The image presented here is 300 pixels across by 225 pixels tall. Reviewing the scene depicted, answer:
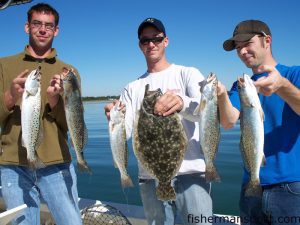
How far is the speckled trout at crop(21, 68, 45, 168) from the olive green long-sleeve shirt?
266 millimetres

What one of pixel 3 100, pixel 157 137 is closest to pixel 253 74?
pixel 157 137

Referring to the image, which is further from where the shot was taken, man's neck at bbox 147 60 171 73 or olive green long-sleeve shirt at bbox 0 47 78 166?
man's neck at bbox 147 60 171 73

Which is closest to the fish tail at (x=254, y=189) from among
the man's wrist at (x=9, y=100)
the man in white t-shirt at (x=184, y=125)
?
the man in white t-shirt at (x=184, y=125)

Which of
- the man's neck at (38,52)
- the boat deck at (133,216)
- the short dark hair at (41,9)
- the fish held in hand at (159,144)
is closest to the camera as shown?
the fish held in hand at (159,144)

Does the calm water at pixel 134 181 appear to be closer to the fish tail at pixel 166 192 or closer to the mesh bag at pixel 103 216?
the mesh bag at pixel 103 216

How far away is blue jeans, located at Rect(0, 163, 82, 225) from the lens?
4.40 meters

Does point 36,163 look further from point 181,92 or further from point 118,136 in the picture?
point 181,92

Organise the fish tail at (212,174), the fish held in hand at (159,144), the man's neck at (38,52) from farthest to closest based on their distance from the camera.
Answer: the man's neck at (38,52)
the fish held in hand at (159,144)
the fish tail at (212,174)

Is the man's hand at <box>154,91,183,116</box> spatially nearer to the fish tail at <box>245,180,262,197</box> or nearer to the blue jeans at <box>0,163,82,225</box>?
the fish tail at <box>245,180,262,197</box>

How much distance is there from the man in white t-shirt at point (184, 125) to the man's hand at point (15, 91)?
105 cm

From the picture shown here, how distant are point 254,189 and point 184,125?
124cm

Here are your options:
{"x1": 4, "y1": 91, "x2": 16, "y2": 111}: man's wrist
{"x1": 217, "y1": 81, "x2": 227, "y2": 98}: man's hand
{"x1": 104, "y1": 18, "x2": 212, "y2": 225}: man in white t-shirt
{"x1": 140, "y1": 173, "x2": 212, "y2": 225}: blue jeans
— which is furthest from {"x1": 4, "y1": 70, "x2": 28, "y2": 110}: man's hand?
{"x1": 217, "y1": 81, "x2": 227, "y2": 98}: man's hand

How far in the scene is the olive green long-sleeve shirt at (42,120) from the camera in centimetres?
445

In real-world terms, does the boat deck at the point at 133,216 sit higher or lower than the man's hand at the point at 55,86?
lower
